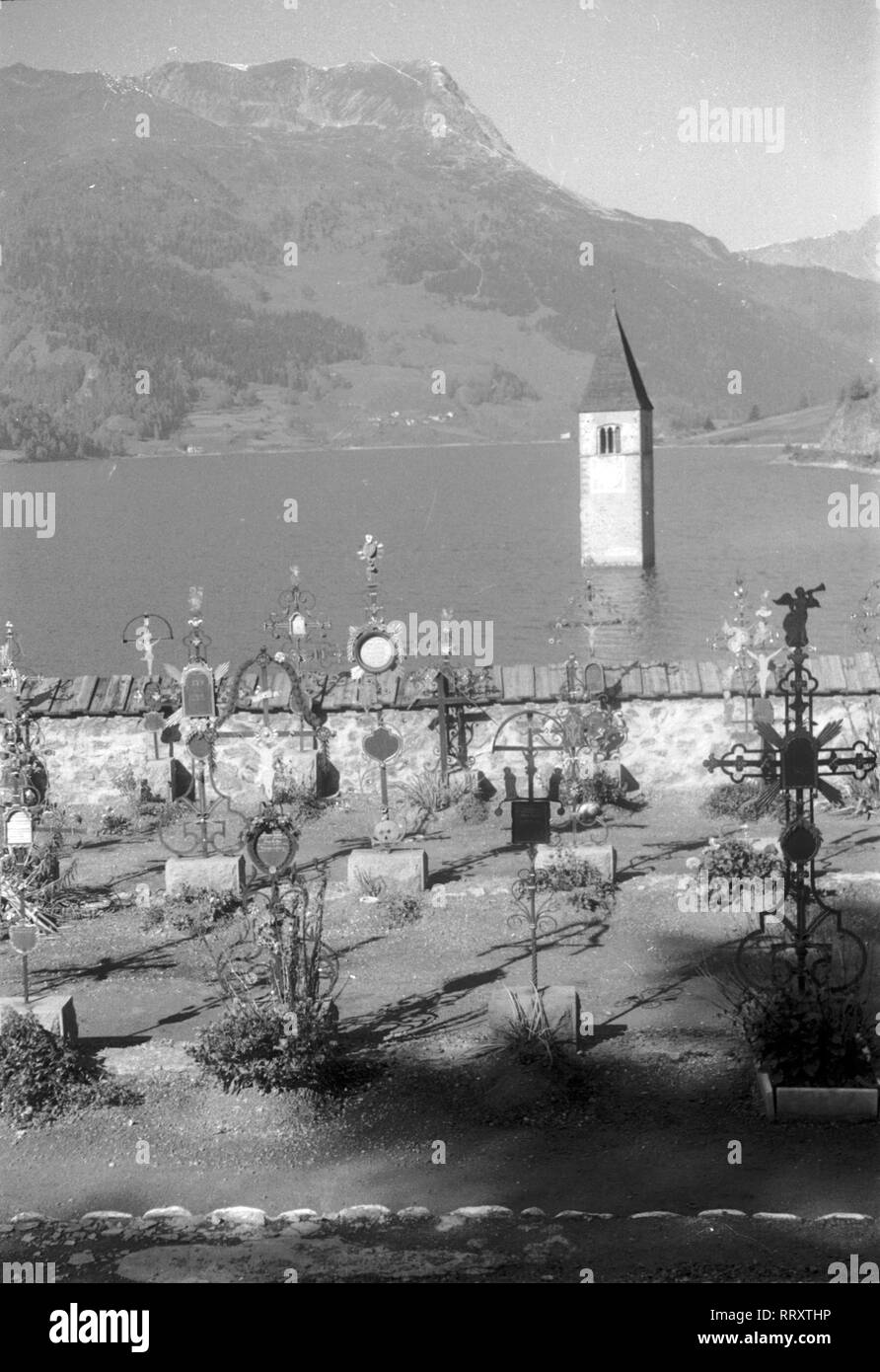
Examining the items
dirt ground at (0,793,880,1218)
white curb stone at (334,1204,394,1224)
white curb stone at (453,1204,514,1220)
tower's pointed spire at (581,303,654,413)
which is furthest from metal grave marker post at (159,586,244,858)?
tower's pointed spire at (581,303,654,413)

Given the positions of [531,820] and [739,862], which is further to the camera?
[739,862]

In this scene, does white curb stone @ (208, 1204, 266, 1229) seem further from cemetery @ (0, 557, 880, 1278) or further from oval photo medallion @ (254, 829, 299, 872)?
oval photo medallion @ (254, 829, 299, 872)

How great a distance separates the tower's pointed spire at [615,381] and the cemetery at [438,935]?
219ft

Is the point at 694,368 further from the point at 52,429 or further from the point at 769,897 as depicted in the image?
the point at 769,897

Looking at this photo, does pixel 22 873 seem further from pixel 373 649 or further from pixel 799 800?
pixel 799 800

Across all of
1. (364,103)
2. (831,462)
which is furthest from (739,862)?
(364,103)

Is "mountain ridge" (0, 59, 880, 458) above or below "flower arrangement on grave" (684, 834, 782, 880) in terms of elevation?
above

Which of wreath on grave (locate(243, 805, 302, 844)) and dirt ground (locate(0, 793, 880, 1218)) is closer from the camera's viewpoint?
dirt ground (locate(0, 793, 880, 1218))

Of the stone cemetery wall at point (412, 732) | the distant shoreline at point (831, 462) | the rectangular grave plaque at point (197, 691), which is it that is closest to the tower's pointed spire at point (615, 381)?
the distant shoreline at point (831, 462)

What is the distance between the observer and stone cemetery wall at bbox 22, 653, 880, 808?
56.6 feet

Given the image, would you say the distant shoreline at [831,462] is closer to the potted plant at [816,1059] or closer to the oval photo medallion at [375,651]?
the oval photo medallion at [375,651]

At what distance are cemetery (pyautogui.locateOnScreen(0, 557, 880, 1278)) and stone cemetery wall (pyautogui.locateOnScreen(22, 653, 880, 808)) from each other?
0.04 m

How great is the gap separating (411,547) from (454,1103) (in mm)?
97519

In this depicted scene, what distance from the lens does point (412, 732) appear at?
17609 mm
